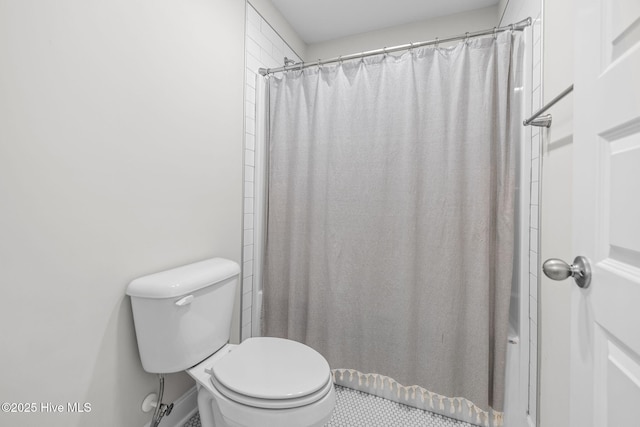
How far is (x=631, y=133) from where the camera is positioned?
17.1 inches

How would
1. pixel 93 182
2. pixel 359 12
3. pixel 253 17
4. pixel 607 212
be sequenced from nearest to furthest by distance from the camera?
pixel 607 212 → pixel 93 182 → pixel 253 17 → pixel 359 12

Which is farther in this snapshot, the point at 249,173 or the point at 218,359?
the point at 249,173

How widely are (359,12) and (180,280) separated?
6.50 feet

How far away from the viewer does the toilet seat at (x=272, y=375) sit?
905mm

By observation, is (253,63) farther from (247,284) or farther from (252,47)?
(247,284)

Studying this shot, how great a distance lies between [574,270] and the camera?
56cm

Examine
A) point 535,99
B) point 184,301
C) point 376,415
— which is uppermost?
point 535,99

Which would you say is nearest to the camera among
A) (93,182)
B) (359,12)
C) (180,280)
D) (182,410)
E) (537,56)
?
(93,182)

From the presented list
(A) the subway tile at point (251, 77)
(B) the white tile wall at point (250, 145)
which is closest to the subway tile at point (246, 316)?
(B) the white tile wall at point (250, 145)

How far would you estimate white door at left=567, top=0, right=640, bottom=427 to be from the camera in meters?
0.42

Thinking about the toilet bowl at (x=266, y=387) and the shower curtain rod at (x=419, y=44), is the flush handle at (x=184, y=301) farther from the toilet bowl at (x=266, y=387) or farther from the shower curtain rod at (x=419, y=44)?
the shower curtain rod at (x=419, y=44)

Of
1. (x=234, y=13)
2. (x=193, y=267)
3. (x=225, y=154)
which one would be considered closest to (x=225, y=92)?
(x=225, y=154)

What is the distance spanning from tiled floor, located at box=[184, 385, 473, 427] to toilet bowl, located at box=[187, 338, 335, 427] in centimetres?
46

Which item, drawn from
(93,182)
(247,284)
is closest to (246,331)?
(247,284)
